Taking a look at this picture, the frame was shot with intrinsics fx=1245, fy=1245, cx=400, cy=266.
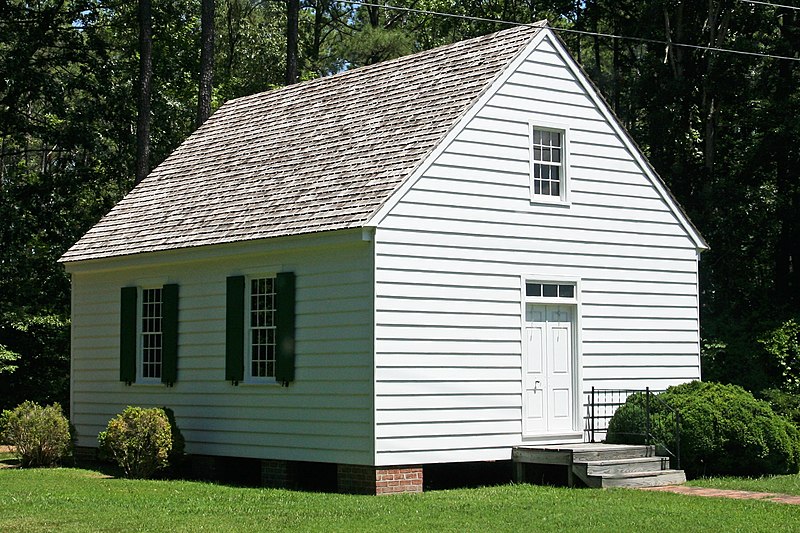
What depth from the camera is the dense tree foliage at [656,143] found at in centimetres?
3250

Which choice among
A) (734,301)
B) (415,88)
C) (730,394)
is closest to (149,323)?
(415,88)

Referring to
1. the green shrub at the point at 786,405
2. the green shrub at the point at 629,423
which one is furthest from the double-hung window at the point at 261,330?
the green shrub at the point at 786,405

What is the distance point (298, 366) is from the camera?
19062 millimetres

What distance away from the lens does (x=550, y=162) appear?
2050cm

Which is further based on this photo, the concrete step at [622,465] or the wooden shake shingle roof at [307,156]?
the wooden shake shingle roof at [307,156]

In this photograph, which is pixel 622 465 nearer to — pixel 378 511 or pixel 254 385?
pixel 378 511

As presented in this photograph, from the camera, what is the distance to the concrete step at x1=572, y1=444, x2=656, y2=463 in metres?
18.1

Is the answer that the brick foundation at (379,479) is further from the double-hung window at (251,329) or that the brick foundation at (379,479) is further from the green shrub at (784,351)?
the green shrub at (784,351)

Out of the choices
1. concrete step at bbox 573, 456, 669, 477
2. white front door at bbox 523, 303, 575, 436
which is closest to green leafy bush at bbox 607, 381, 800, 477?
concrete step at bbox 573, 456, 669, 477

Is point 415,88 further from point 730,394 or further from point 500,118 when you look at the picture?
point 730,394

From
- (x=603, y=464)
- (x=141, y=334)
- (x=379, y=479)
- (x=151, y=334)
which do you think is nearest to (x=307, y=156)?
(x=151, y=334)

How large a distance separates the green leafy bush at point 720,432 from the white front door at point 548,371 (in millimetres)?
890

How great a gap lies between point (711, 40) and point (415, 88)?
15739mm

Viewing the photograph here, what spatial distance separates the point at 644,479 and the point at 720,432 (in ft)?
5.52
